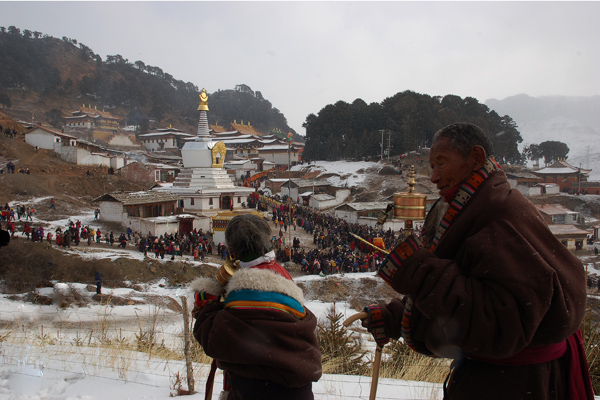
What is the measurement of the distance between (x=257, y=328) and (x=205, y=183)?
2685 cm

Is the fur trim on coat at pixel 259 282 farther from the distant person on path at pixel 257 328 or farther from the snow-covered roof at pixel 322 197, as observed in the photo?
the snow-covered roof at pixel 322 197

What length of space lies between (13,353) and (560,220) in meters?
33.3

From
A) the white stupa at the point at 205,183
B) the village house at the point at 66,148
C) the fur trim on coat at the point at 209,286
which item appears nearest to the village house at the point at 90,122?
the village house at the point at 66,148

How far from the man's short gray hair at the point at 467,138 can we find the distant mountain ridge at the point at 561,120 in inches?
3836

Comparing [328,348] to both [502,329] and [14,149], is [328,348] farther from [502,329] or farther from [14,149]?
[14,149]

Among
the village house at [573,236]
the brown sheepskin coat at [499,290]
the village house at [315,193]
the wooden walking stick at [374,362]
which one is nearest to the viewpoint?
the brown sheepskin coat at [499,290]

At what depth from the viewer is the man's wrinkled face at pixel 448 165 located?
1811 mm

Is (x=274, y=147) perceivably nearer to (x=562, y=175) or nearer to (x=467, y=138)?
(x=562, y=175)

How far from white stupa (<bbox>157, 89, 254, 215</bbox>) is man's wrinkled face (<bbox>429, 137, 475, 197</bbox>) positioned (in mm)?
25394

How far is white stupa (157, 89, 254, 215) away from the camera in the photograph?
27.0 m

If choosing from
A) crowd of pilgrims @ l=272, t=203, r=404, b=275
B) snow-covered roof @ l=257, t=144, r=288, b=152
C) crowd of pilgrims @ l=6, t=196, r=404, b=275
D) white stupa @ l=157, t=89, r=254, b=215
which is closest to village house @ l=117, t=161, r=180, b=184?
white stupa @ l=157, t=89, r=254, b=215

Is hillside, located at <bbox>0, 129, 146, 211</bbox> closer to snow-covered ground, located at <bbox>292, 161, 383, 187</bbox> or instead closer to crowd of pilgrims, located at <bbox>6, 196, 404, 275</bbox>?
crowd of pilgrims, located at <bbox>6, 196, 404, 275</bbox>

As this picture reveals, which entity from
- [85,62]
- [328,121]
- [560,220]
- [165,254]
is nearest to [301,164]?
[328,121]

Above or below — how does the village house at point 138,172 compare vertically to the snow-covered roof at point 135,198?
above
